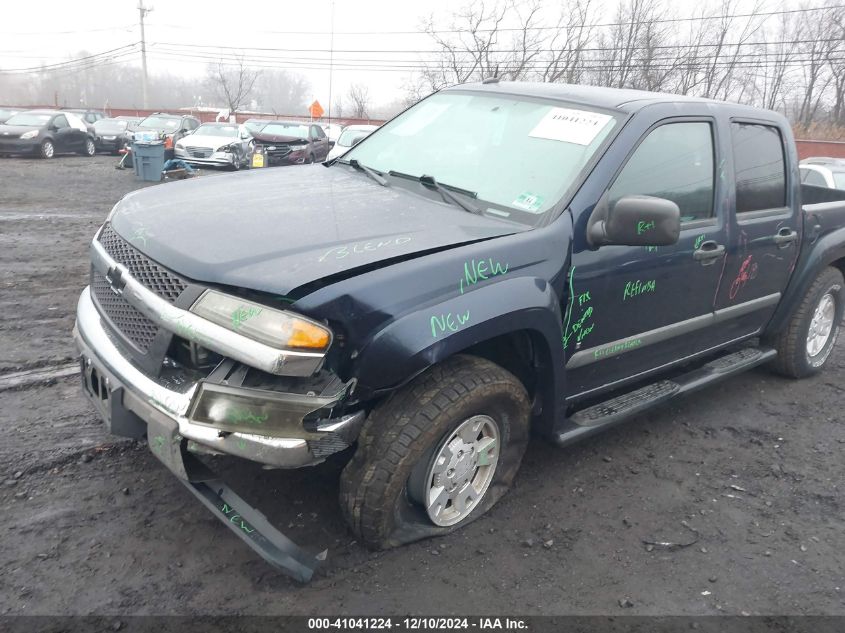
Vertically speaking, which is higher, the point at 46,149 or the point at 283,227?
the point at 283,227

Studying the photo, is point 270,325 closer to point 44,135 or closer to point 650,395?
point 650,395

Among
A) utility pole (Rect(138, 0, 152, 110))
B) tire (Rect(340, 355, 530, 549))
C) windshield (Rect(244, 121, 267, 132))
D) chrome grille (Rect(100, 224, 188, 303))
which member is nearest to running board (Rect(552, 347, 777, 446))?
tire (Rect(340, 355, 530, 549))

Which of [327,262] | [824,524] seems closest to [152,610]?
[327,262]

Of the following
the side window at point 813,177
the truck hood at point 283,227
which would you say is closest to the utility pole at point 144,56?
the side window at point 813,177

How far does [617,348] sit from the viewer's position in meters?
3.38

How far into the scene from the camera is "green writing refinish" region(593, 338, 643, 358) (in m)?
3.29

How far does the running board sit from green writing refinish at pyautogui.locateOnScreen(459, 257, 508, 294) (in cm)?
95

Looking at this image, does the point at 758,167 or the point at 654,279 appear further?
the point at 758,167

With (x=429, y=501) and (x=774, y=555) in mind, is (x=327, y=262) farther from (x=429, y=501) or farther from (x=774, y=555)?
(x=774, y=555)

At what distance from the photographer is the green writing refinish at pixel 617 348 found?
3289 mm

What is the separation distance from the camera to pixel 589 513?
3.31 meters

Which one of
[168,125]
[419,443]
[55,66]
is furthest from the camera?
[55,66]

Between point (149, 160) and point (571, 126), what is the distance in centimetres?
1547

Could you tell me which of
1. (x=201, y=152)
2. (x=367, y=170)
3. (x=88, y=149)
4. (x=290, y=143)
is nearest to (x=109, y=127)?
(x=88, y=149)
